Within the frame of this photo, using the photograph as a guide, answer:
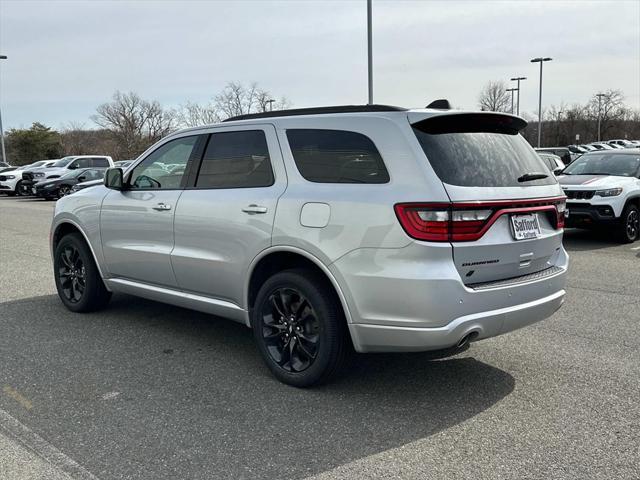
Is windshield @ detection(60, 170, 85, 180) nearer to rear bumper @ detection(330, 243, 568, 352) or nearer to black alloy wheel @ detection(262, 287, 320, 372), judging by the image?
black alloy wheel @ detection(262, 287, 320, 372)

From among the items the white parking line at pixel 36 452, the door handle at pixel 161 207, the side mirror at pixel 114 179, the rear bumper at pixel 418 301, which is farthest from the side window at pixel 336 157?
the white parking line at pixel 36 452

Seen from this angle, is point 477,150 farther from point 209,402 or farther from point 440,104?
point 209,402

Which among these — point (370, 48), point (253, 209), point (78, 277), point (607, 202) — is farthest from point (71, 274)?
point (370, 48)

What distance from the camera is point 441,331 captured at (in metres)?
3.53

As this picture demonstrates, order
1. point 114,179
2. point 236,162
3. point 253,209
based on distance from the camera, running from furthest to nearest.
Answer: point 114,179, point 236,162, point 253,209

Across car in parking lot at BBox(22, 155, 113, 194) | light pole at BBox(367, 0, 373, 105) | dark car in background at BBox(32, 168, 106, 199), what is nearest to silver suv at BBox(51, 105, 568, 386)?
light pole at BBox(367, 0, 373, 105)

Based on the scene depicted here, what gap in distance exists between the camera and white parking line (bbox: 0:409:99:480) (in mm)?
3049

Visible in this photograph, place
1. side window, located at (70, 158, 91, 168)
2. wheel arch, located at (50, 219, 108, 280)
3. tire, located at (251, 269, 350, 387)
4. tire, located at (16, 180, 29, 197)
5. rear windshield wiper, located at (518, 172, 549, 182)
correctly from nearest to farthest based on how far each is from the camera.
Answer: tire, located at (251, 269, 350, 387)
rear windshield wiper, located at (518, 172, 549, 182)
wheel arch, located at (50, 219, 108, 280)
side window, located at (70, 158, 91, 168)
tire, located at (16, 180, 29, 197)

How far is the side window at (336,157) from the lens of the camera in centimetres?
381

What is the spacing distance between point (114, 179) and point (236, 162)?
4.99 ft

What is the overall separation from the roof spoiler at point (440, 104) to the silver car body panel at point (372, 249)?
0.39 metres

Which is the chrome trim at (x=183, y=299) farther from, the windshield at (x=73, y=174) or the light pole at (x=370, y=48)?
the windshield at (x=73, y=174)

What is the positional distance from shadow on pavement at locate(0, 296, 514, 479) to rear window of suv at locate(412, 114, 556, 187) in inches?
56.0

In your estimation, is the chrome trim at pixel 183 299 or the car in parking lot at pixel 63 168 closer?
the chrome trim at pixel 183 299
